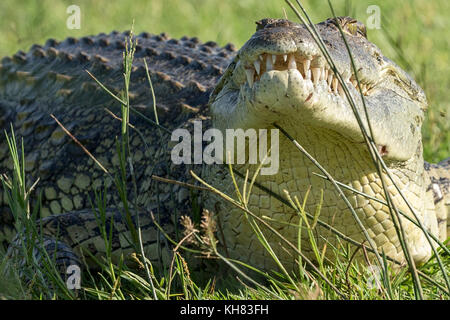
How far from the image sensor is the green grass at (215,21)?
6832 mm

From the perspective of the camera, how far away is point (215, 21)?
8.20 meters

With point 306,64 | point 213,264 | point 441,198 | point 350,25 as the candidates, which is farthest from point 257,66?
point 441,198

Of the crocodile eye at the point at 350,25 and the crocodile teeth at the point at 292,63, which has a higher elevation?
the crocodile eye at the point at 350,25

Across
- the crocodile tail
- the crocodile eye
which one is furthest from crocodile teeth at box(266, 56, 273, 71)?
the crocodile tail

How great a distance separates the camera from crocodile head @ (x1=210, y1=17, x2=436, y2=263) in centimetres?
256

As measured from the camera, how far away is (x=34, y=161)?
485 cm

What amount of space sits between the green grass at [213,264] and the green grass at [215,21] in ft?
0.06

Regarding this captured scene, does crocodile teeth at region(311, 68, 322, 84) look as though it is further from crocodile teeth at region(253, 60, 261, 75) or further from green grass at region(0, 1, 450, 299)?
green grass at region(0, 1, 450, 299)

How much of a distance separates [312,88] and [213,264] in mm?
1408

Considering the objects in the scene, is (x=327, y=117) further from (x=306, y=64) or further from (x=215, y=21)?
(x=215, y=21)

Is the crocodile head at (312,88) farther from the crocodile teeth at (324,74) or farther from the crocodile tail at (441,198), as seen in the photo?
the crocodile tail at (441,198)

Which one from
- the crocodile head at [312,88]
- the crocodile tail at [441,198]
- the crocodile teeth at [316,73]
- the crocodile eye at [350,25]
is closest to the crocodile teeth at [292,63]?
the crocodile head at [312,88]

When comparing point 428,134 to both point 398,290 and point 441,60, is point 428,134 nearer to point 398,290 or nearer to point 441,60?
point 441,60
